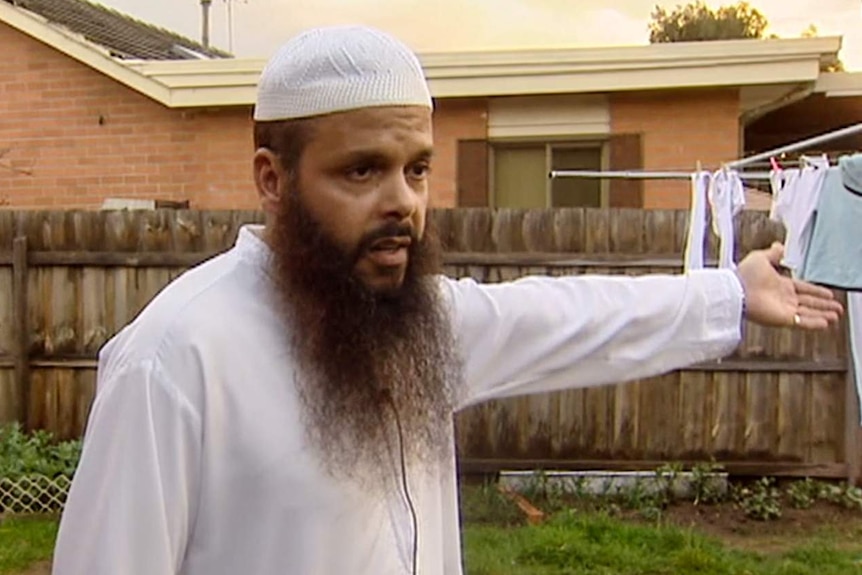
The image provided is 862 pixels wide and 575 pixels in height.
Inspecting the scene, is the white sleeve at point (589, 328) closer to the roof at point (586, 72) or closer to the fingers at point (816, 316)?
the fingers at point (816, 316)

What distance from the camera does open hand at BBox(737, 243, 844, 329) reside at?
2154mm

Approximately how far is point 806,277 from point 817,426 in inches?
113

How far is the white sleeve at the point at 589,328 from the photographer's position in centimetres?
211

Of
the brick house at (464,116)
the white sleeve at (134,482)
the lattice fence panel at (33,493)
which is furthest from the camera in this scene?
the brick house at (464,116)

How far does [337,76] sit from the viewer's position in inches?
64.7

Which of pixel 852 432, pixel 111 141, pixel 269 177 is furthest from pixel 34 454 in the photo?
pixel 269 177

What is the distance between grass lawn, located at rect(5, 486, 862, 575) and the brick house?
3326 mm

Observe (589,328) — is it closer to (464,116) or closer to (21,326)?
(21,326)

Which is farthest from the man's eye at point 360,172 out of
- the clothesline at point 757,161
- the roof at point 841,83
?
the roof at point 841,83

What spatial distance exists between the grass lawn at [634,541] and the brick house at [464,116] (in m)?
3.33

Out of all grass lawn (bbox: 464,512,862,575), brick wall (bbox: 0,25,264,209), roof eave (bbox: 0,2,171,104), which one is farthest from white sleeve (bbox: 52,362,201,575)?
roof eave (bbox: 0,2,171,104)

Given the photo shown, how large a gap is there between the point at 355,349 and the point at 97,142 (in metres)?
9.33

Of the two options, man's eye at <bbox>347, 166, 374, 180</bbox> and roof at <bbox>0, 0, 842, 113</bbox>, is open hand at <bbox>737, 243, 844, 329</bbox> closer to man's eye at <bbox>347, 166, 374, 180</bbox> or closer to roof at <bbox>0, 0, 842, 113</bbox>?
man's eye at <bbox>347, 166, 374, 180</bbox>

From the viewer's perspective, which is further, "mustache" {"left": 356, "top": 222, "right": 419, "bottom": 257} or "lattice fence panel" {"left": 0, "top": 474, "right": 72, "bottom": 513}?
"lattice fence panel" {"left": 0, "top": 474, "right": 72, "bottom": 513}
